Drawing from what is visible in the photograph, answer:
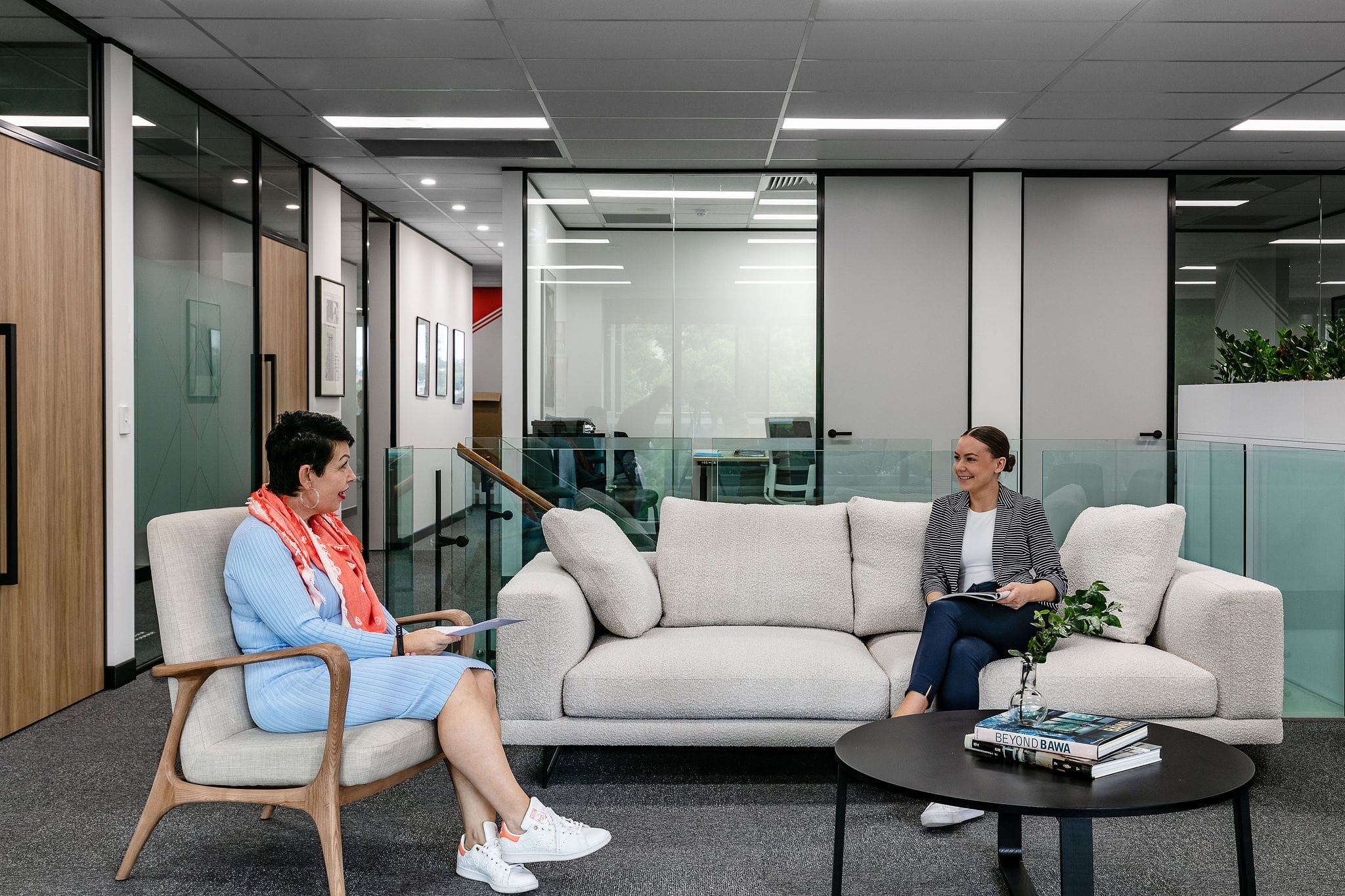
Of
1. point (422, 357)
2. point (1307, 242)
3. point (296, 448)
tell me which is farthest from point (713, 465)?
point (422, 357)

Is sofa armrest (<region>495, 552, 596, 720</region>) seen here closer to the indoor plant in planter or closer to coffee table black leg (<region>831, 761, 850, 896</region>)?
coffee table black leg (<region>831, 761, 850, 896</region>)

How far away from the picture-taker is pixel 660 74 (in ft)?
16.5

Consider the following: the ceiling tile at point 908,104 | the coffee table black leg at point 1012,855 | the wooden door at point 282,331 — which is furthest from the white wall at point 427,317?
the coffee table black leg at point 1012,855

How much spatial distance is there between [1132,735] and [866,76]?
12.1 feet

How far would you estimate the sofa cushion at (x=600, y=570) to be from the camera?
3.51 m

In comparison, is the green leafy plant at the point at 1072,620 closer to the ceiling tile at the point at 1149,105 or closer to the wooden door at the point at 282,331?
the ceiling tile at the point at 1149,105

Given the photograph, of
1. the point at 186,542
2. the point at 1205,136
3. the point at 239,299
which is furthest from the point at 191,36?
the point at 1205,136

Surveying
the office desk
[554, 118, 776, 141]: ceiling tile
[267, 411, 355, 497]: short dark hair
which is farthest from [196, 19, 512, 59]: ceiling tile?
[267, 411, 355, 497]: short dark hair

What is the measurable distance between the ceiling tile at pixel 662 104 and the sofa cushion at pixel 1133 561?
9.27 ft

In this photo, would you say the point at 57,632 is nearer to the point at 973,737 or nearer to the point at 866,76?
the point at 973,737

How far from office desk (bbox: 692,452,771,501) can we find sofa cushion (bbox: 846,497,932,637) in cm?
97

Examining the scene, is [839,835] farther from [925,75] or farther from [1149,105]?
[1149,105]

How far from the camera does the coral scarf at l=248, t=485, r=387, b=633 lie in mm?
2611

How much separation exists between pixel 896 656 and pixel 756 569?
66 centimetres
